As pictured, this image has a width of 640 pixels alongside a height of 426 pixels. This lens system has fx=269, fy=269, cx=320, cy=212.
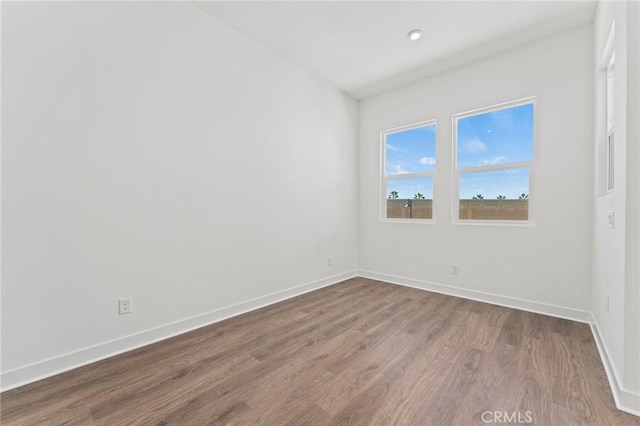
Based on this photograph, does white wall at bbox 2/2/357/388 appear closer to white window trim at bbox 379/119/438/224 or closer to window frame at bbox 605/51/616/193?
white window trim at bbox 379/119/438/224

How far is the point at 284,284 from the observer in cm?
330

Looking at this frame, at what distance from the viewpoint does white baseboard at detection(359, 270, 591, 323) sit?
2627mm

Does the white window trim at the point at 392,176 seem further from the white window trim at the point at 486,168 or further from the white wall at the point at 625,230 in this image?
the white wall at the point at 625,230

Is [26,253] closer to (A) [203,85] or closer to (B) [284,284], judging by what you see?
(A) [203,85]

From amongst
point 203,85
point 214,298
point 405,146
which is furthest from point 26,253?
point 405,146

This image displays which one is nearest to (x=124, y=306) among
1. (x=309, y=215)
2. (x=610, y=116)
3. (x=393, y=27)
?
(x=309, y=215)

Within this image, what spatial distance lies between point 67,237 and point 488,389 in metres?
2.89

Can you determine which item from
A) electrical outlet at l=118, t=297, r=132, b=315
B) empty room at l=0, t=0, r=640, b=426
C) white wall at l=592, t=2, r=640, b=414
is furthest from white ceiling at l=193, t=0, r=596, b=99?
electrical outlet at l=118, t=297, r=132, b=315

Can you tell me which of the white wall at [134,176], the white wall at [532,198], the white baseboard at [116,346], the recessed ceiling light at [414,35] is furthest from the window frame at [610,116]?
the white baseboard at [116,346]

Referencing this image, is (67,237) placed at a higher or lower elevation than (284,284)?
higher

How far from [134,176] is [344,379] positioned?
2151 mm

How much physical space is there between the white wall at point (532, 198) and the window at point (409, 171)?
0.48ft

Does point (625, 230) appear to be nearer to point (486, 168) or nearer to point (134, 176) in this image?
point (486, 168)

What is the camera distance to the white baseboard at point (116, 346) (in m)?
1.68
